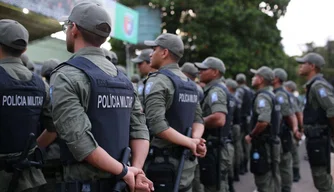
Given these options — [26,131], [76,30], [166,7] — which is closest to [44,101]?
[26,131]

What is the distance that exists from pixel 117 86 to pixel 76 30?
1.33 ft

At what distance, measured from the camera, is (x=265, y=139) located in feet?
18.5

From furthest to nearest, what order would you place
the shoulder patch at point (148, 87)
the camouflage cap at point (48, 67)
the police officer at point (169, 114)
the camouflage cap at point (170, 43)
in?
the camouflage cap at point (48, 67) → the camouflage cap at point (170, 43) → the shoulder patch at point (148, 87) → the police officer at point (169, 114)

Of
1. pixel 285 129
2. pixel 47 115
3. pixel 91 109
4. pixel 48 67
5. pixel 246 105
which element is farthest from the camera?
pixel 246 105

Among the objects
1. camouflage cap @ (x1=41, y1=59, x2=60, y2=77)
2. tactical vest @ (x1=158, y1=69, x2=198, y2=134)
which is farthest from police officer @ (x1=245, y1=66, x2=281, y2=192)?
camouflage cap @ (x1=41, y1=59, x2=60, y2=77)

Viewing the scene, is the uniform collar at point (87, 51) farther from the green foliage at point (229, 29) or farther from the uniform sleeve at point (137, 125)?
the green foliage at point (229, 29)

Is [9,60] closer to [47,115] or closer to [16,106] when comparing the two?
[16,106]

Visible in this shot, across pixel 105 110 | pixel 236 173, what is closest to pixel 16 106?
pixel 105 110

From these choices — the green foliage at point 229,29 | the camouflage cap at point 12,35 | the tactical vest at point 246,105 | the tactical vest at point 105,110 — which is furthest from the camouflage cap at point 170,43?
the green foliage at point 229,29

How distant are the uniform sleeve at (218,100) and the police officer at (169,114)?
0.98 metres

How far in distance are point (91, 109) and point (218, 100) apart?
2.75 m

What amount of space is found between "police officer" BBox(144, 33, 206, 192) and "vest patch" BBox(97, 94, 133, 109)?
2.79 feet

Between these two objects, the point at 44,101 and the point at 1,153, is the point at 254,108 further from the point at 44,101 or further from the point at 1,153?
the point at 1,153

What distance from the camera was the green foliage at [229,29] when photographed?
15453 millimetres
